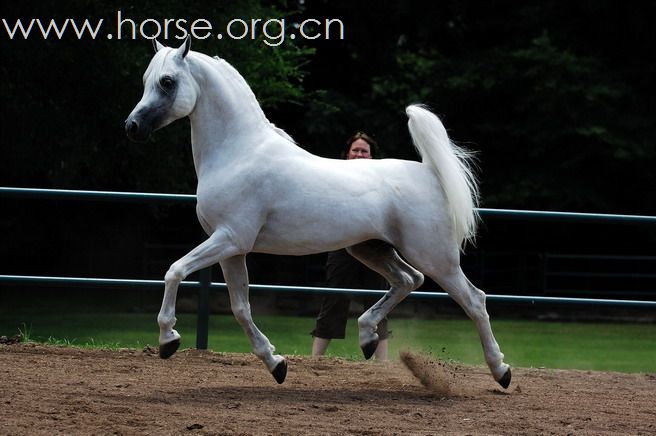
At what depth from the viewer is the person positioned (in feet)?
28.7

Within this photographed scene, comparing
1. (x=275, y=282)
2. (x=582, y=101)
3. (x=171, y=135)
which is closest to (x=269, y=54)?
(x=171, y=135)

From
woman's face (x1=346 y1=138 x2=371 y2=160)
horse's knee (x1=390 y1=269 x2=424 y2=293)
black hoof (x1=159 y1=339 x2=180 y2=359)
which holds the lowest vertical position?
black hoof (x1=159 y1=339 x2=180 y2=359)

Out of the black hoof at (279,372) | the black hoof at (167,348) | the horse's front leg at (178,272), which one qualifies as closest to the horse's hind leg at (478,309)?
the black hoof at (279,372)

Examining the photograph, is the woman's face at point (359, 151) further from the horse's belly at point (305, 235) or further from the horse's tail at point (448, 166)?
the horse's belly at point (305, 235)

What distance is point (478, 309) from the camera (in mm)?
7156

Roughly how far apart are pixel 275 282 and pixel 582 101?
227 inches

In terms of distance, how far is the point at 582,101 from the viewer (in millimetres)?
18359

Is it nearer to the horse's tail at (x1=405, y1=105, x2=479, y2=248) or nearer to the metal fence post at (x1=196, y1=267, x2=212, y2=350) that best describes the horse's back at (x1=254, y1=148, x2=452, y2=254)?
the horse's tail at (x1=405, y1=105, x2=479, y2=248)

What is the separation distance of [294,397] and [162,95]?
191 cm

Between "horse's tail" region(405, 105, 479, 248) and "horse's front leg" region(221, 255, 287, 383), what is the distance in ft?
4.34

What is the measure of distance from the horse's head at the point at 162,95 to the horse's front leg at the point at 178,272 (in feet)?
2.43

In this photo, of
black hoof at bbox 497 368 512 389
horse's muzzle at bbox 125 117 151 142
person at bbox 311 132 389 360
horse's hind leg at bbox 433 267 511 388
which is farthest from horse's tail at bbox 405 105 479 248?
horse's muzzle at bbox 125 117 151 142

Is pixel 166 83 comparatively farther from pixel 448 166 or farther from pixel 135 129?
pixel 448 166

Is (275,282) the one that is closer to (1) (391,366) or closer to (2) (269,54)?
(2) (269,54)
